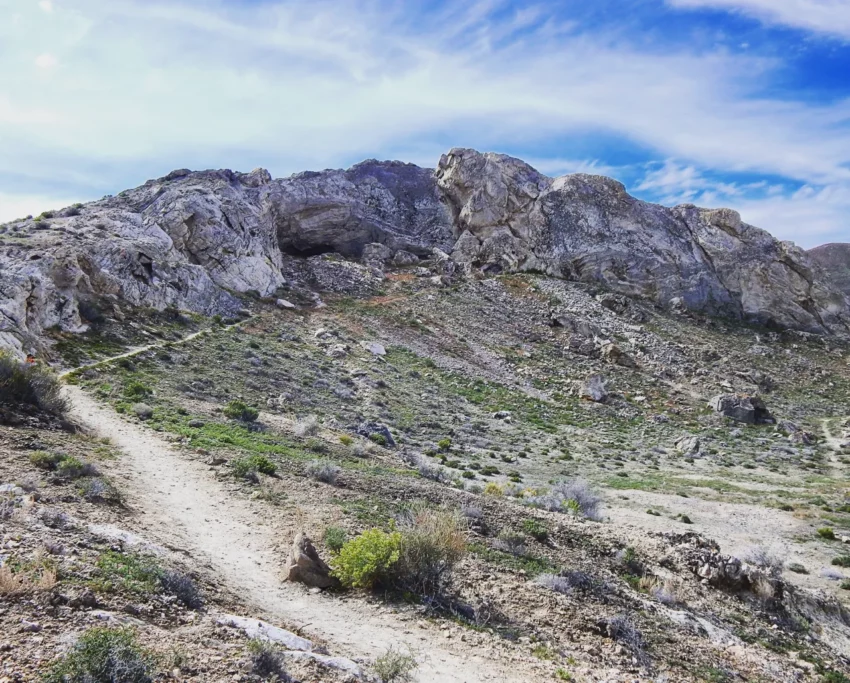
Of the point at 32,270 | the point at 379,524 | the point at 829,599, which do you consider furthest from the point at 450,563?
the point at 32,270

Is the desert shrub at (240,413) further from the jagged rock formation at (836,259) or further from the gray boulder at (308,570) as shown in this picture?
the jagged rock formation at (836,259)

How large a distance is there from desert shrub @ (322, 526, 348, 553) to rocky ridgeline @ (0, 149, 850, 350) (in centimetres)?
3685

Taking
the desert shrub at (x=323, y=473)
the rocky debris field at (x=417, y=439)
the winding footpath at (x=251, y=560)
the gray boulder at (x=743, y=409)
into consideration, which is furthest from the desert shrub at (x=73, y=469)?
the gray boulder at (x=743, y=409)

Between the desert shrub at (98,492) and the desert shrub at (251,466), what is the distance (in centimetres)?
271

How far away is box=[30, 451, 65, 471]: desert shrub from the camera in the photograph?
10.5 m

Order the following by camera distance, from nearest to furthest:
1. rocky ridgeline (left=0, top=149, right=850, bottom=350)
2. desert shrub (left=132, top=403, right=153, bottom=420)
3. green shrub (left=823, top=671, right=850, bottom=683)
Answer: green shrub (left=823, top=671, right=850, bottom=683), desert shrub (left=132, top=403, right=153, bottom=420), rocky ridgeline (left=0, top=149, right=850, bottom=350)

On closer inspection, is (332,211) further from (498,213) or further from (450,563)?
(450,563)

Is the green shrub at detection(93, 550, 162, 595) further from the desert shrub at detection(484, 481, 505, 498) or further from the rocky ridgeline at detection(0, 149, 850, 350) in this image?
the rocky ridgeline at detection(0, 149, 850, 350)

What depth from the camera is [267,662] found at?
5.31 m

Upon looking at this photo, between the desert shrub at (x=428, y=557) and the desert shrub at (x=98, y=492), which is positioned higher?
the desert shrub at (x=98, y=492)

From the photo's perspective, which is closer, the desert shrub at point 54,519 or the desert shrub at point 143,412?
the desert shrub at point 54,519

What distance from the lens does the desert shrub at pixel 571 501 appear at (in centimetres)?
1459

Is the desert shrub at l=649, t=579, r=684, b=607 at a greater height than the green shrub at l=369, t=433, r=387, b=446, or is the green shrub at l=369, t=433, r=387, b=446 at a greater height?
the green shrub at l=369, t=433, r=387, b=446

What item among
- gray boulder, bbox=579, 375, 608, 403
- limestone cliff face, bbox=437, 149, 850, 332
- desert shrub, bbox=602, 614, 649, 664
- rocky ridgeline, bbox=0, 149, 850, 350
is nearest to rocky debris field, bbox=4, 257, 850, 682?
desert shrub, bbox=602, 614, 649, 664
